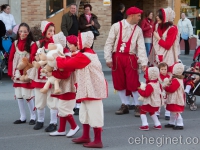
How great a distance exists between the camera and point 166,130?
358 inches

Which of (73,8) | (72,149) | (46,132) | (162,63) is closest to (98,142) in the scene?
(72,149)

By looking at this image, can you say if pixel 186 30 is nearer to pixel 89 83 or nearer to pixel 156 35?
pixel 156 35

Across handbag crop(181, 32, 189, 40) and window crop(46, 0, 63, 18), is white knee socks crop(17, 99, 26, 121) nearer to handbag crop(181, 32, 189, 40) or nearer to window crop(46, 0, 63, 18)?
window crop(46, 0, 63, 18)

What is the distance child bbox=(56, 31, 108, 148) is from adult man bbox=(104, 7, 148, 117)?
2563 millimetres

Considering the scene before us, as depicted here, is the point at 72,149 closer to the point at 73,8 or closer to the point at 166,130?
the point at 166,130

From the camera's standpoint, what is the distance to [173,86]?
906cm

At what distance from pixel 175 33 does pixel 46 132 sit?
10.0ft

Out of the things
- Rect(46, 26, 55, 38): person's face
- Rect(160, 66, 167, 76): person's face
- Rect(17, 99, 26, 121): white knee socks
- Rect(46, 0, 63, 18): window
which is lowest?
Rect(17, 99, 26, 121): white knee socks

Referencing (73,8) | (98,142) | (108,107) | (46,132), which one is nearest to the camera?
(98,142)

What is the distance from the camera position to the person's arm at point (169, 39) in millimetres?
10062

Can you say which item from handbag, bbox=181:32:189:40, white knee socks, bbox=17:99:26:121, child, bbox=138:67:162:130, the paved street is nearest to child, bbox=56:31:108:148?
the paved street

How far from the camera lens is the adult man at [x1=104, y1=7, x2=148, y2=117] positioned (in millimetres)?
10281

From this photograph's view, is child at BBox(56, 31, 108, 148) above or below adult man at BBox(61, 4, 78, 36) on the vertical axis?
below

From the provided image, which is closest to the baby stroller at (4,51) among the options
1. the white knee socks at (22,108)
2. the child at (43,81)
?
the white knee socks at (22,108)
